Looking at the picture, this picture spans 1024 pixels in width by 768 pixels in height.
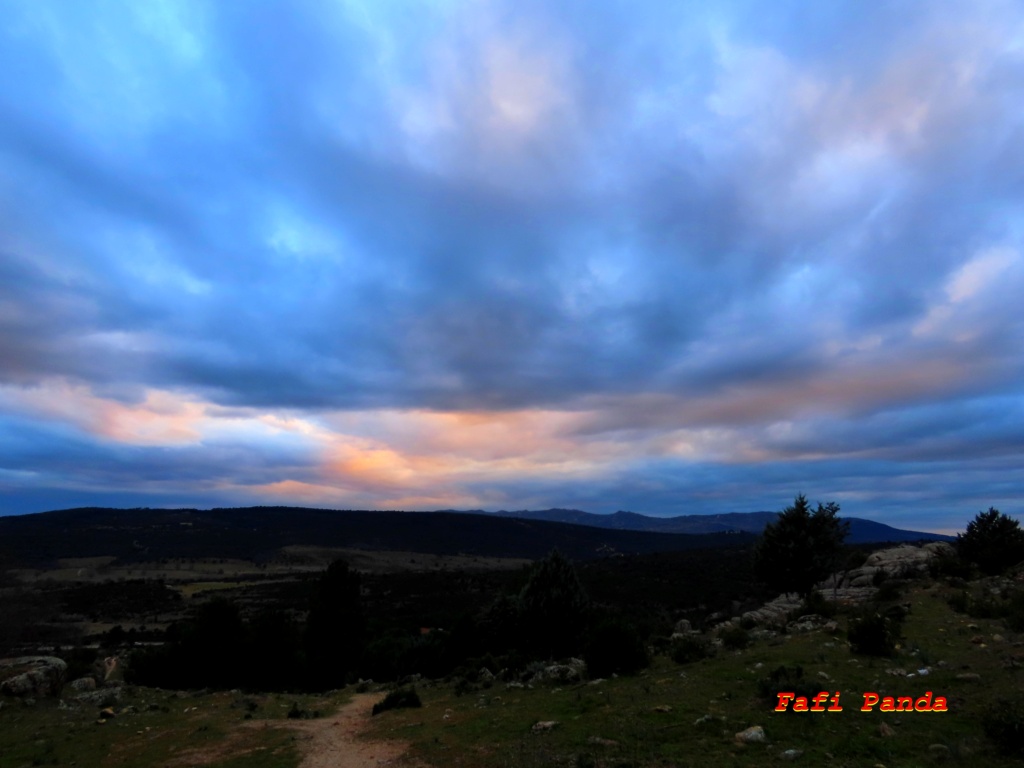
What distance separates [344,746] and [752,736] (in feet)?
33.7

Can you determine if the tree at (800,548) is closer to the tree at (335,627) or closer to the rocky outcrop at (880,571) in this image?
the rocky outcrop at (880,571)

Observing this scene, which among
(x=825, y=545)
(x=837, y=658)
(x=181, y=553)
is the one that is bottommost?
(x=181, y=553)

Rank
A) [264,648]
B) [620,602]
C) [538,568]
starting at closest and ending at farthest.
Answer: [538,568] < [264,648] < [620,602]

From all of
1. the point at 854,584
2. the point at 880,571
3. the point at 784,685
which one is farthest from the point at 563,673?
the point at 880,571

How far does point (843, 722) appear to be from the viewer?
1117cm

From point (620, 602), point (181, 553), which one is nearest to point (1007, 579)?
point (620, 602)

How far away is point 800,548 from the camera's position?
103 feet

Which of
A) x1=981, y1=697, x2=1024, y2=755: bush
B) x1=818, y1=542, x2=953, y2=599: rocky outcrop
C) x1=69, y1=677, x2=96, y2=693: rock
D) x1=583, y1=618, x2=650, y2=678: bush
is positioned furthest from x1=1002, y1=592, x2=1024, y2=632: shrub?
x1=69, y1=677, x2=96, y2=693: rock

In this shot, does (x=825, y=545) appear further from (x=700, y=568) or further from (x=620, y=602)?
(x=700, y=568)

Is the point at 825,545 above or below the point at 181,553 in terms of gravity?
above

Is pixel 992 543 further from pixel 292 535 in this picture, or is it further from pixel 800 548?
pixel 292 535

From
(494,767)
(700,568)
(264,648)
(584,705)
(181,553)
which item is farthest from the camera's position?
(181,553)

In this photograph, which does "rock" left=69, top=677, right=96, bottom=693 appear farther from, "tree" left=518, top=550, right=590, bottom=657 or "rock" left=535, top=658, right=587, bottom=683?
"rock" left=535, top=658, right=587, bottom=683

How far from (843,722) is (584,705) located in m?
6.28
